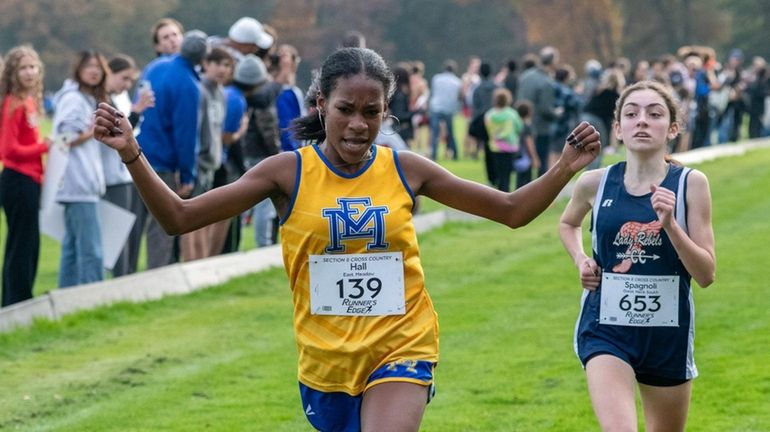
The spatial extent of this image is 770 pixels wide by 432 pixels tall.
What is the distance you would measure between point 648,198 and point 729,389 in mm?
3292

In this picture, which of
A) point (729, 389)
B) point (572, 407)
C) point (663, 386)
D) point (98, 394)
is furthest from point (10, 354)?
point (663, 386)

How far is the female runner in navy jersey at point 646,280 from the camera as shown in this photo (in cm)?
635

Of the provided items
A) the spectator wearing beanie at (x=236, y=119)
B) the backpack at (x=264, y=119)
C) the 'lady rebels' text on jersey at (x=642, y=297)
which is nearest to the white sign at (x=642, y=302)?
the 'lady rebels' text on jersey at (x=642, y=297)

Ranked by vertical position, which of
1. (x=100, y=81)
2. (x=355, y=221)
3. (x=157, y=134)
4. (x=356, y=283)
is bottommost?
(x=356, y=283)

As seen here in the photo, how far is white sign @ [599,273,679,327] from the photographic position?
636 centimetres

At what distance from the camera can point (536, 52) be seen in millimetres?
89875

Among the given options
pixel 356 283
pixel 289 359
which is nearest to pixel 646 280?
pixel 356 283

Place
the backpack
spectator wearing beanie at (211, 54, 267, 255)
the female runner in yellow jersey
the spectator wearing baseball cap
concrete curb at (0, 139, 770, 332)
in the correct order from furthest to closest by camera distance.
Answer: the backpack < the spectator wearing baseball cap < spectator wearing beanie at (211, 54, 267, 255) < concrete curb at (0, 139, 770, 332) < the female runner in yellow jersey

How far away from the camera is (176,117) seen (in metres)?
13.3

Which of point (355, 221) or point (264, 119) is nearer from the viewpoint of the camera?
point (355, 221)

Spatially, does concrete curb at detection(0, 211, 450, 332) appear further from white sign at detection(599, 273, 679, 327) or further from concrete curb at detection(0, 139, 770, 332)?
white sign at detection(599, 273, 679, 327)

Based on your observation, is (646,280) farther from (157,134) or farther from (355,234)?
(157,134)

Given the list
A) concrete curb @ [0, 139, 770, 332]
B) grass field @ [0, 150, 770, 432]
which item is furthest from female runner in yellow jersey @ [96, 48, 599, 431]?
concrete curb @ [0, 139, 770, 332]

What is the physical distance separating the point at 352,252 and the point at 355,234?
8 centimetres
